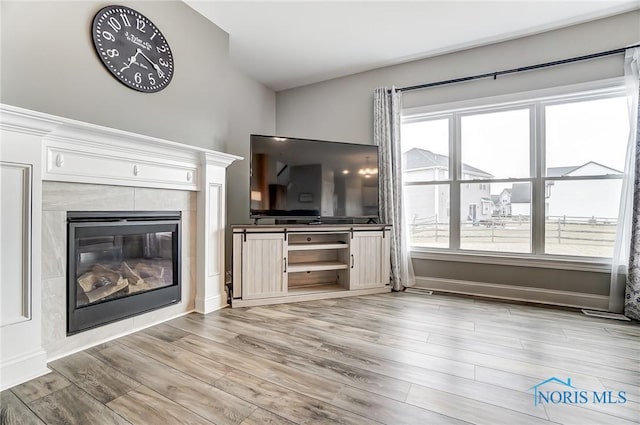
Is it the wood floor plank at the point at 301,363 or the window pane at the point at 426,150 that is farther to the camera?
the window pane at the point at 426,150

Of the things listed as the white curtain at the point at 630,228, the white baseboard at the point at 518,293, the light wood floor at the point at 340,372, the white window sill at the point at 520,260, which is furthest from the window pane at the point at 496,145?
the light wood floor at the point at 340,372

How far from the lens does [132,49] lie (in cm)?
212

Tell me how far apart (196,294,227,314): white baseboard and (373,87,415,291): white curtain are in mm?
1961

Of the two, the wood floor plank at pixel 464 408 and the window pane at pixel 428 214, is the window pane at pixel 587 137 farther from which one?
the wood floor plank at pixel 464 408

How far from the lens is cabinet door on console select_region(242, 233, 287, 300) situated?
2.71m

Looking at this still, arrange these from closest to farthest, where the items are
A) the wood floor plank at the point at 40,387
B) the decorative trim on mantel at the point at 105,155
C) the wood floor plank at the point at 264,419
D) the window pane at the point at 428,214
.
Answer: the wood floor plank at the point at 264,419
the wood floor plank at the point at 40,387
the decorative trim on mantel at the point at 105,155
the window pane at the point at 428,214

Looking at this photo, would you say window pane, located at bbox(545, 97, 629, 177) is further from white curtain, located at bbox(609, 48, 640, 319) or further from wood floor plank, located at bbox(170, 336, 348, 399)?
wood floor plank, located at bbox(170, 336, 348, 399)

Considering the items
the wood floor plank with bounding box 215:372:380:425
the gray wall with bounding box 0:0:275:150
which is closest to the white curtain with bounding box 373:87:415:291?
the gray wall with bounding box 0:0:275:150

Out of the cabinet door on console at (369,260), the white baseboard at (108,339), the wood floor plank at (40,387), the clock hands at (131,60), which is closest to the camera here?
the wood floor plank at (40,387)

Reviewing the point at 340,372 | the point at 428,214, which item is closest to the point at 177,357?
the point at 340,372

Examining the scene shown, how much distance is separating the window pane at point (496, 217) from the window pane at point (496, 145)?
15cm

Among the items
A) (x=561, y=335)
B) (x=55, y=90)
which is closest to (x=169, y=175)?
(x=55, y=90)

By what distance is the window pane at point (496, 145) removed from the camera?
3020mm

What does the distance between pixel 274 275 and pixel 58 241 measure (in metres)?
1.64
